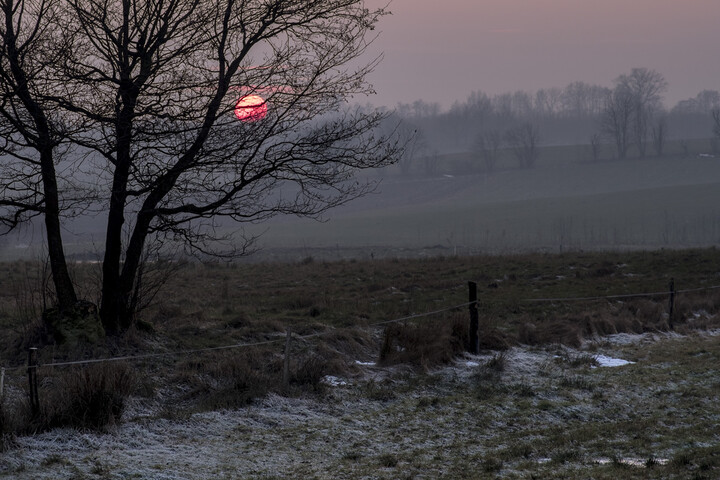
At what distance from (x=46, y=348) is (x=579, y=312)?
11.8 meters

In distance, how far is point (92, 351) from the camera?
404 inches

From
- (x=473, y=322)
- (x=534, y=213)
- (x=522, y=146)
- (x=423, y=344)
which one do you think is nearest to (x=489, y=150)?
(x=522, y=146)

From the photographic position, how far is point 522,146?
13488 cm

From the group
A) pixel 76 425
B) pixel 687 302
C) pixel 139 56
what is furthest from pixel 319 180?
pixel 687 302

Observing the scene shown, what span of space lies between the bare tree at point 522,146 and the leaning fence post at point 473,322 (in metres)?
114

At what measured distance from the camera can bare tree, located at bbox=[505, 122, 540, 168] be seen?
124m

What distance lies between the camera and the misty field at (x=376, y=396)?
699 cm

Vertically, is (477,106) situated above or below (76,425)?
above

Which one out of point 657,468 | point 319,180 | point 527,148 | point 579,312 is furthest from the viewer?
point 527,148

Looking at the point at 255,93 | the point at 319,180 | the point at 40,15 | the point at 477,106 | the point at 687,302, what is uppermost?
the point at 477,106

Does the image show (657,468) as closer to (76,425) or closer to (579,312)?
(76,425)

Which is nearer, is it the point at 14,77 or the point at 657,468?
the point at 657,468

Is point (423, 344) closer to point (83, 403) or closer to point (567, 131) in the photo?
point (83, 403)

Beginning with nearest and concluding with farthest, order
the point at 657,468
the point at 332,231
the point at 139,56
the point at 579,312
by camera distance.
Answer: the point at 657,468 → the point at 139,56 → the point at 579,312 → the point at 332,231
